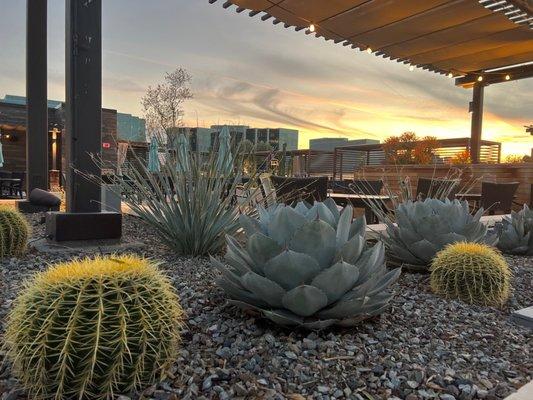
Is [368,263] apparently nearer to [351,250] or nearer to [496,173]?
[351,250]

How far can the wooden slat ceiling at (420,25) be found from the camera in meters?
5.43

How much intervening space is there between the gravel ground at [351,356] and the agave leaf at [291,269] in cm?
18

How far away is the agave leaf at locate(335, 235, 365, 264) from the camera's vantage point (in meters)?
1.58

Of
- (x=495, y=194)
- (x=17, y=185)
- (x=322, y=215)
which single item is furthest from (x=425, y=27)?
(x=17, y=185)

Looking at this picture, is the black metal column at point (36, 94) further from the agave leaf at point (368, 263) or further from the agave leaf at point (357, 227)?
the agave leaf at point (368, 263)

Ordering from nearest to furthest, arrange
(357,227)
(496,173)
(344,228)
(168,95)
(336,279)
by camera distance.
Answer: (336,279) < (344,228) < (357,227) < (496,173) < (168,95)

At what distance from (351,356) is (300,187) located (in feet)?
8.46

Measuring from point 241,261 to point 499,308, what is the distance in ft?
4.27

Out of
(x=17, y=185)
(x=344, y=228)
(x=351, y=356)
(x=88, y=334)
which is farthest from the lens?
(x=17, y=185)

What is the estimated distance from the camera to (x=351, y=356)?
1.35 m

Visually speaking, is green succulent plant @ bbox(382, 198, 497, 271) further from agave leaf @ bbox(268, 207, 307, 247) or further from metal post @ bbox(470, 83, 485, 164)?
metal post @ bbox(470, 83, 485, 164)

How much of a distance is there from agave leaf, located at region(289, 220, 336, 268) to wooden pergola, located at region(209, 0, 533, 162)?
15.3ft

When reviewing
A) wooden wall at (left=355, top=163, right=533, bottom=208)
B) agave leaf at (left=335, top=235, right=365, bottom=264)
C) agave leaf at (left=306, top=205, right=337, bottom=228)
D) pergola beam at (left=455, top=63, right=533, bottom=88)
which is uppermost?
pergola beam at (left=455, top=63, right=533, bottom=88)

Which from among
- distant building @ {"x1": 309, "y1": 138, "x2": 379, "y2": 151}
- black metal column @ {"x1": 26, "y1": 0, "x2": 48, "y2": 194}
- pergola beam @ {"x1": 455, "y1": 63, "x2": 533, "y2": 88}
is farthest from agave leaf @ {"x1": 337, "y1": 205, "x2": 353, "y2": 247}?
distant building @ {"x1": 309, "y1": 138, "x2": 379, "y2": 151}
